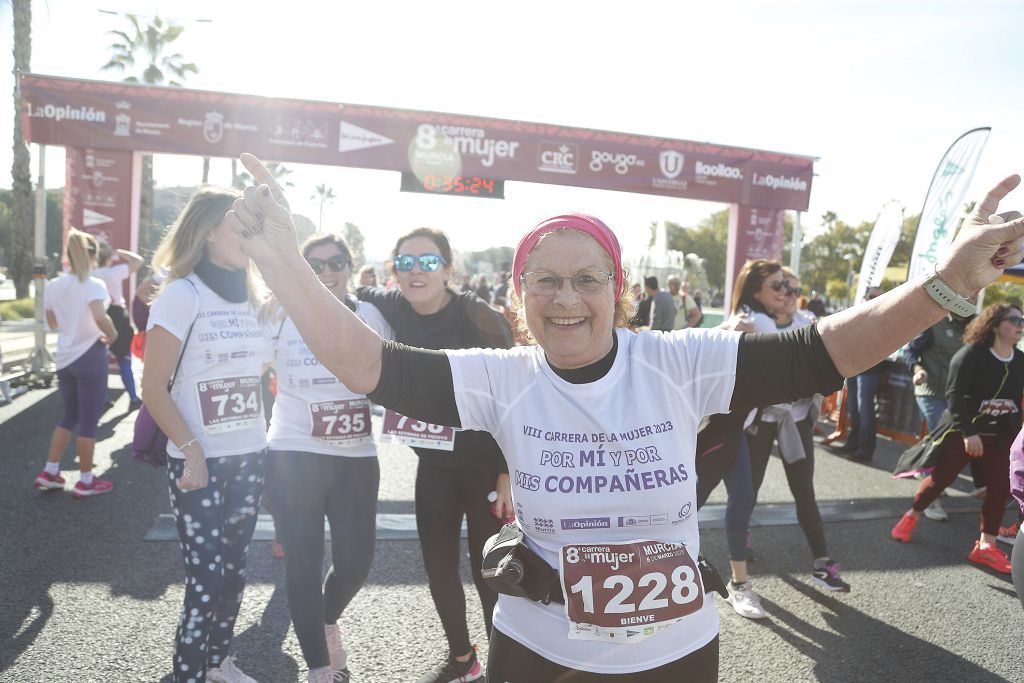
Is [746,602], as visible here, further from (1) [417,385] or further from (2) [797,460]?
(1) [417,385]

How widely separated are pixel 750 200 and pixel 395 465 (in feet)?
34.9

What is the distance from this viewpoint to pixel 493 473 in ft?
10.2

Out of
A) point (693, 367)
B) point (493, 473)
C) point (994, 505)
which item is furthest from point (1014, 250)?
point (994, 505)

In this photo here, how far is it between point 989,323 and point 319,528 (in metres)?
5.00

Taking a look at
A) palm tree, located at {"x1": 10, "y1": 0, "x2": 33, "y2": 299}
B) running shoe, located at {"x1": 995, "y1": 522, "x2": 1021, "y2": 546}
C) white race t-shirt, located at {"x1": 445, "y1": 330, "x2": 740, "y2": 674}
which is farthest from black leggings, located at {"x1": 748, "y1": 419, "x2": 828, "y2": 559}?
palm tree, located at {"x1": 10, "y1": 0, "x2": 33, "y2": 299}

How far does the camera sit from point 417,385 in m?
1.66

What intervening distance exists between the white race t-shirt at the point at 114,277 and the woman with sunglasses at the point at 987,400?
8855 mm

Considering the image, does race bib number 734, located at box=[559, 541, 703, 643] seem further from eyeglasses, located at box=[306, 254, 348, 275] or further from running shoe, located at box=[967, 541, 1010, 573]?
running shoe, located at box=[967, 541, 1010, 573]

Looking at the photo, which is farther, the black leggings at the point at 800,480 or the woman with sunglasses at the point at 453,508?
the black leggings at the point at 800,480

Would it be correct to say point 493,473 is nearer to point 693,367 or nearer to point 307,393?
point 307,393

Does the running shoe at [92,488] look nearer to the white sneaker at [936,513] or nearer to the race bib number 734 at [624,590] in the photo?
the race bib number 734 at [624,590]

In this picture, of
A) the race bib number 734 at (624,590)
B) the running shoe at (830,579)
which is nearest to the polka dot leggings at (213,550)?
the race bib number 734 at (624,590)

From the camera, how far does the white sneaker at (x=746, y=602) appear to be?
3.98 meters

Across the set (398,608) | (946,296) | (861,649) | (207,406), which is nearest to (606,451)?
(946,296)
